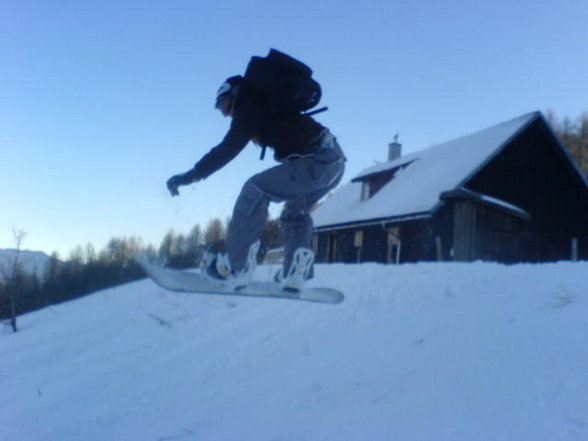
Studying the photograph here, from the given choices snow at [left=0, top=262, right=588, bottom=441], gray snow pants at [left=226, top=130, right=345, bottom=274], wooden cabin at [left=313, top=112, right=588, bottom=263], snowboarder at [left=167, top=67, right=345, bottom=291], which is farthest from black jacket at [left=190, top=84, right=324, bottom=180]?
wooden cabin at [left=313, top=112, right=588, bottom=263]

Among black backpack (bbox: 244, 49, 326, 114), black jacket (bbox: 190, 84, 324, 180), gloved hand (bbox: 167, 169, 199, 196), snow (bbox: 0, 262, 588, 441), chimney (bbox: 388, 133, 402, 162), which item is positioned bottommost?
snow (bbox: 0, 262, 588, 441)

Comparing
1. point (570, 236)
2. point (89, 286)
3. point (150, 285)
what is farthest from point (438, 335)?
point (89, 286)

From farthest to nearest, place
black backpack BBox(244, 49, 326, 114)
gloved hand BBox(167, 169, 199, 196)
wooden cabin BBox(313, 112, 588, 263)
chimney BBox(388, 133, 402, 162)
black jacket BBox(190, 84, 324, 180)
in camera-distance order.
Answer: chimney BBox(388, 133, 402, 162), wooden cabin BBox(313, 112, 588, 263), gloved hand BBox(167, 169, 199, 196), black jacket BBox(190, 84, 324, 180), black backpack BBox(244, 49, 326, 114)

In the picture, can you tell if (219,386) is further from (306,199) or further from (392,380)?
(306,199)

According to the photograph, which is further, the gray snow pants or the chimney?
the chimney

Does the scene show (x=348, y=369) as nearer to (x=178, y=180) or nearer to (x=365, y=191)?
(x=178, y=180)

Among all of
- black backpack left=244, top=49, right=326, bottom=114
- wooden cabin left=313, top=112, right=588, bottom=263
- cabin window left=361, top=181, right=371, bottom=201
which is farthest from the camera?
cabin window left=361, top=181, right=371, bottom=201

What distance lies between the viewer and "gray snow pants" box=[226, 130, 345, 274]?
3547mm

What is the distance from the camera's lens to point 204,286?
147 inches

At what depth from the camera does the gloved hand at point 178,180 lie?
3.38 metres

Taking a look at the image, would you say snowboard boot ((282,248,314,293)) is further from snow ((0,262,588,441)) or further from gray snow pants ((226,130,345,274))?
snow ((0,262,588,441))

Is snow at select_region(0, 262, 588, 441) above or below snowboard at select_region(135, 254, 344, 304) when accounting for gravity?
below

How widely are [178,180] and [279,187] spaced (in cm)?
73

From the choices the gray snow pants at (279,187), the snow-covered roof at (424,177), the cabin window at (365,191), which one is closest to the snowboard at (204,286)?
the gray snow pants at (279,187)
